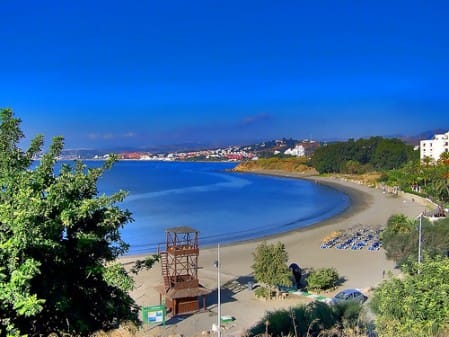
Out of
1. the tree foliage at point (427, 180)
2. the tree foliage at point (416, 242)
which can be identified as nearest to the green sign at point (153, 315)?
the tree foliage at point (416, 242)

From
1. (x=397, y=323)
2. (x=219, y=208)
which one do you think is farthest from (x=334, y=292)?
(x=219, y=208)

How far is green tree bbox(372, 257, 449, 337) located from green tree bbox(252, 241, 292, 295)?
8.35 meters

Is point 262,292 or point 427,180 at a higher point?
point 427,180

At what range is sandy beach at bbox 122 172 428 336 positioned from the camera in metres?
14.9

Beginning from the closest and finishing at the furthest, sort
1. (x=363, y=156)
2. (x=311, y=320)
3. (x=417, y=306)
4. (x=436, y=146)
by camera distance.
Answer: (x=417, y=306), (x=311, y=320), (x=436, y=146), (x=363, y=156)

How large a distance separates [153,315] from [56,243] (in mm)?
10447

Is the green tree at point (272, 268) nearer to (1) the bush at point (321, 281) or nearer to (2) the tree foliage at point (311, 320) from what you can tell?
(1) the bush at point (321, 281)

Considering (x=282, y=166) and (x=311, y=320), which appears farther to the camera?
(x=282, y=166)

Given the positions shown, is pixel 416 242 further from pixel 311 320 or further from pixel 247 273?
pixel 311 320

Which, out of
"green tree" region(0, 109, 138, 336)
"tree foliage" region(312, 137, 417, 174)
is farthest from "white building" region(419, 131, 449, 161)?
"green tree" region(0, 109, 138, 336)

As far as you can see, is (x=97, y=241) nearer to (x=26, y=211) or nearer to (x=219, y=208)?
(x=26, y=211)

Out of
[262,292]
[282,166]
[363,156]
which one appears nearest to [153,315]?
[262,292]

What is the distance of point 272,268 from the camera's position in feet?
57.6

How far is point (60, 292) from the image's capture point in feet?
15.6
